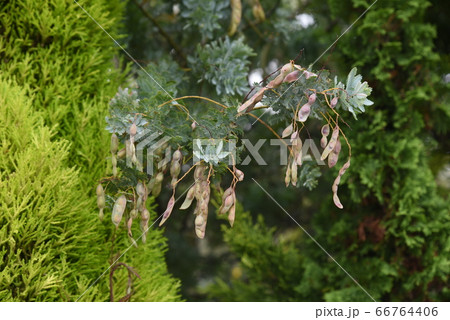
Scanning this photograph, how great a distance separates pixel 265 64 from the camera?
121 inches

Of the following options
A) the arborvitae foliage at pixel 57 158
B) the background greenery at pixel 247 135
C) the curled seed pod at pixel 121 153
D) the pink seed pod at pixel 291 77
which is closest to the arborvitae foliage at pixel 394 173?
the background greenery at pixel 247 135

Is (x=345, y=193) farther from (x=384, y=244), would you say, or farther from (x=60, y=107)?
(x=60, y=107)

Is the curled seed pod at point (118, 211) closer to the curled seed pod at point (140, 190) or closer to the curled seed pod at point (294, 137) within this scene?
the curled seed pod at point (140, 190)

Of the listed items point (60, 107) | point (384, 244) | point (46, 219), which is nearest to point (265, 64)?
point (384, 244)

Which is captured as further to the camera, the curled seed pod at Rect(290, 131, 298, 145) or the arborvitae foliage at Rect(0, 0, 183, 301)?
the arborvitae foliage at Rect(0, 0, 183, 301)

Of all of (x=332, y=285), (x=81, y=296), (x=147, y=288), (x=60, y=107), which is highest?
(x=60, y=107)

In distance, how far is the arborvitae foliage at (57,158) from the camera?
1.21m

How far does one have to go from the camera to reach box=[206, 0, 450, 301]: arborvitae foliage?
1.92 metres

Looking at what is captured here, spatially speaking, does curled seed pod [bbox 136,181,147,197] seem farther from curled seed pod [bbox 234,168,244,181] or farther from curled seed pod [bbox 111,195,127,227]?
curled seed pod [bbox 234,168,244,181]

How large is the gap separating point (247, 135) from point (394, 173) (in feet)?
3.44

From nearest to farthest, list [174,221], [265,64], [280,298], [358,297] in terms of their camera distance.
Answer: [358,297] < [280,298] < [265,64] < [174,221]

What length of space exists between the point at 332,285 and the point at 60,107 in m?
1.47

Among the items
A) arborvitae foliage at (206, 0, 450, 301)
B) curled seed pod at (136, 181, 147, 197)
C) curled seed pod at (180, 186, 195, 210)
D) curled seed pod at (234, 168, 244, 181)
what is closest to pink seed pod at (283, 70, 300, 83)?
curled seed pod at (234, 168, 244, 181)

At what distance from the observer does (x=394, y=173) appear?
2.00 meters
